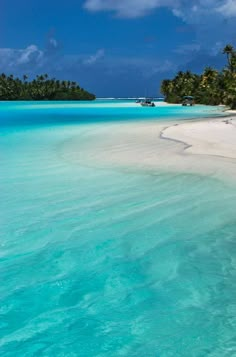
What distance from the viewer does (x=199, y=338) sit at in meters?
Answer: 3.71

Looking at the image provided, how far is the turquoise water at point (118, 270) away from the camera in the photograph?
12.3ft

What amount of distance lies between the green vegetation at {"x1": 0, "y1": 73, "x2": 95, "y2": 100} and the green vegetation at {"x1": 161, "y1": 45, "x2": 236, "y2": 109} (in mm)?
49065

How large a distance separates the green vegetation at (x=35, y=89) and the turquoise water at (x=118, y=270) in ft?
443

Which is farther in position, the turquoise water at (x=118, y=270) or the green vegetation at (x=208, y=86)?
the green vegetation at (x=208, y=86)

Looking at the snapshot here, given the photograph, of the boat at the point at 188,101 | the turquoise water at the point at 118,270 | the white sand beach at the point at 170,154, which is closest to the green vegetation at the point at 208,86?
the boat at the point at 188,101

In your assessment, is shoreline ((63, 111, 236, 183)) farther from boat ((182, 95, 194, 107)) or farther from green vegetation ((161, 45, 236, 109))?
boat ((182, 95, 194, 107))

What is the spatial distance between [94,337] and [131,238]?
2.71 m

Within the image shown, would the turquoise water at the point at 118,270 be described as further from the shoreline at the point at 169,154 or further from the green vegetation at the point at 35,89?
the green vegetation at the point at 35,89

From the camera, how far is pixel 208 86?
258ft

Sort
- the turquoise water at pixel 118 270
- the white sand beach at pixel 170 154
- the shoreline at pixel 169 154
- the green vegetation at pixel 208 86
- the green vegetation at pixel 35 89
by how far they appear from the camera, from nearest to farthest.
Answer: the turquoise water at pixel 118 270 → the shoreline at pixel 169 154 → the white sand beach at pixel 170 154 → the green vegetation at pixel 208 86 → the green vegetation at pixel 35 89

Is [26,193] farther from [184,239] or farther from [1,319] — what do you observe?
[1,319]

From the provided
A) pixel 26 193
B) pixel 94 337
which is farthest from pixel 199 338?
pixel 26 193

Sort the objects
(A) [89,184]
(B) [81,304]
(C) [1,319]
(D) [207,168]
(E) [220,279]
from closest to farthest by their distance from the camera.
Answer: (C) [1,319] → (B) [81,304] → (E) [220,279] → (A) [89,184] → (D) [207,168]

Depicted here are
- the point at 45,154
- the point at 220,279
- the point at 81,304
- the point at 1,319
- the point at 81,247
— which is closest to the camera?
the point at 1,319
